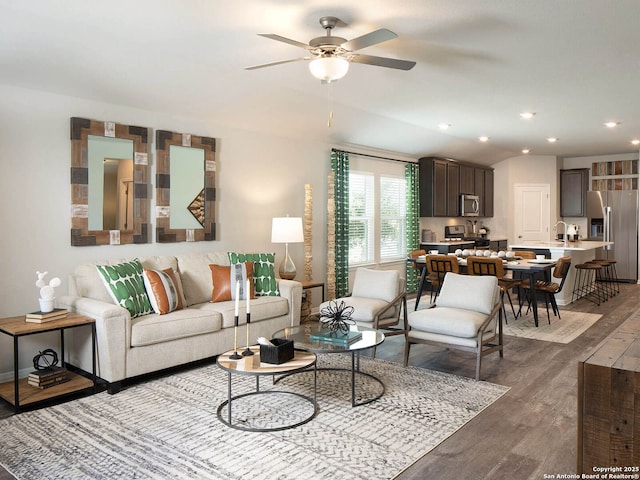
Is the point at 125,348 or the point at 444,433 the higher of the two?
the point at 125,348

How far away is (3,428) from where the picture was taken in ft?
10.5

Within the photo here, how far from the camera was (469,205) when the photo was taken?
9883mm

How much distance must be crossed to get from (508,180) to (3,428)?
10224mm

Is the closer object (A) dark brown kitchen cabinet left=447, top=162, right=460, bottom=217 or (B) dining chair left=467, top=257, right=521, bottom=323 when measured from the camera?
(B) dining chair left=467, top=257, right=521, bottom=323

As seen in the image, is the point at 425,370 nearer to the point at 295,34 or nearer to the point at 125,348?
the point at 125,348

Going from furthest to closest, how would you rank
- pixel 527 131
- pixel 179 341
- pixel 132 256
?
pixel 527 131
pixel 132 256
pixel 179 341

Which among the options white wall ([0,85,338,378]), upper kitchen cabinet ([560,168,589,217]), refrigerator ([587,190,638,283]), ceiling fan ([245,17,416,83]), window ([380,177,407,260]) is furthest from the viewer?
upper kitchen cabinet ([560,168,589,217])

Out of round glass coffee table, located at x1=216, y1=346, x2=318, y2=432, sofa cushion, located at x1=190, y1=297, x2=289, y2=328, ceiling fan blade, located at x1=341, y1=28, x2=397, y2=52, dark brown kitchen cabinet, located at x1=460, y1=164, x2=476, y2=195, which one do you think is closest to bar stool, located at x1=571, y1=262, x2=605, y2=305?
dark brown kitchen cabinet, located at x1=460, y1=164, x2=476, y2=195

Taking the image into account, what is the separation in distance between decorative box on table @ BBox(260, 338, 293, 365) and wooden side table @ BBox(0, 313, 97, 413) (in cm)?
148

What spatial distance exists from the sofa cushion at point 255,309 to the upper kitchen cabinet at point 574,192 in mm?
8289

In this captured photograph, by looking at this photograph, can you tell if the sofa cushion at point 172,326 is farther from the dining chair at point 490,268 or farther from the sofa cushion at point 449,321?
the dining chair at point 490,268

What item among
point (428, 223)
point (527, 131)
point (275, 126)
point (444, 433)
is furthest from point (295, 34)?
point (428, 223)

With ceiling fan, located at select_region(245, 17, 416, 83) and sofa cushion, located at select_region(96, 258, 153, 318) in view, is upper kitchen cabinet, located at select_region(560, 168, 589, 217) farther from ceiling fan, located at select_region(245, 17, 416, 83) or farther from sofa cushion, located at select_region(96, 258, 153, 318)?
sofa cushion, located at select_region(96, 258, 153, 318)

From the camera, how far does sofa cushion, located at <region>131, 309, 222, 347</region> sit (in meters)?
3.93
